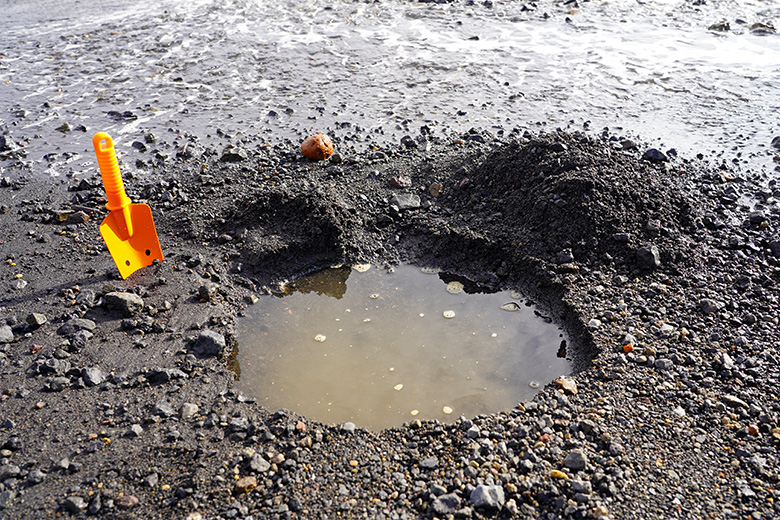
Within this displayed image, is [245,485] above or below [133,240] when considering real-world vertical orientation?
below

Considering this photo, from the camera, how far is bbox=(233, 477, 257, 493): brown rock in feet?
9.95

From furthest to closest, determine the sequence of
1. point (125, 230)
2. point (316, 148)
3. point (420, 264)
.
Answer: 1. point (316, 148)
2. point (420, 264)
3. point (125, 230)

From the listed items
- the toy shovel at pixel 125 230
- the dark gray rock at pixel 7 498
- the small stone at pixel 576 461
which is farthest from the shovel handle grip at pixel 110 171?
the small stone at pixel 576 461

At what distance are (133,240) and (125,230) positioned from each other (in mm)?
109

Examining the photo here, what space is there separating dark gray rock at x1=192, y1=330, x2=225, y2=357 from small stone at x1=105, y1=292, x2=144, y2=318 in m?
0.58

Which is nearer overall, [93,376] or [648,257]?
[93,376]

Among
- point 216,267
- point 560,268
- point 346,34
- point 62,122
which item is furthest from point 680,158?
point 62,122

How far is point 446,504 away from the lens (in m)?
2.93

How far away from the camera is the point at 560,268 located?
4.76m

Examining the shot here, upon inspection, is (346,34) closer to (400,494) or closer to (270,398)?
(270,398)

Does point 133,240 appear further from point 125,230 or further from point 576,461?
point 576,461

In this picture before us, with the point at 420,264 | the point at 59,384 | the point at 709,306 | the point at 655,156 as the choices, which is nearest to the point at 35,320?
the point at 59,384

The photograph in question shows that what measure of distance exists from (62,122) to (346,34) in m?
5.27

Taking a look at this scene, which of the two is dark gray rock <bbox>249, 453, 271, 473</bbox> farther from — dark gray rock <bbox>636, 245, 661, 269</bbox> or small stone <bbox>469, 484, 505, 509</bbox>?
dark gray rock <bbox>636, 245, 661, 269</bbox>
